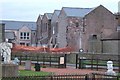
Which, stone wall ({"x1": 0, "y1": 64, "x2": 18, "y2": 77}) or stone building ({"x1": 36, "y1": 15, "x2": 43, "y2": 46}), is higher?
stone building ({"x1": 36, "y1": 15, "x2": 43, "y2": 46})

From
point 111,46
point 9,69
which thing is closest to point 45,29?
point 111,46

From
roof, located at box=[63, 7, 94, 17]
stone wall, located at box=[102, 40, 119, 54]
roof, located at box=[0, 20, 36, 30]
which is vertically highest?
roof, located at box=[63, 7, 94, 17]

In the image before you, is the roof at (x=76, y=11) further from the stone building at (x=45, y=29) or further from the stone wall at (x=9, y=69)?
the stone wall at (x=9, y=69)

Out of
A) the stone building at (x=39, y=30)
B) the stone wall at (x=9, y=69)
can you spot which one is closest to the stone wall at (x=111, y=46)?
the stone building at (x=39, y=30)

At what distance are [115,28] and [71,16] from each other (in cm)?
954

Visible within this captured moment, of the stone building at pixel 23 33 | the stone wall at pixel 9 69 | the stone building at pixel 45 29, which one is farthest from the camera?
the stone building at pixel 23 33

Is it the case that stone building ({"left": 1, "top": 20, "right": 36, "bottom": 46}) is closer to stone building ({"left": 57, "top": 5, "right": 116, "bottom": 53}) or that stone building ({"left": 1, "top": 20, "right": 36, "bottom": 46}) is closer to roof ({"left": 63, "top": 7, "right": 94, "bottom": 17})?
roof ({"left": 63, "top": 7, "right": 94, "bottom": 17})

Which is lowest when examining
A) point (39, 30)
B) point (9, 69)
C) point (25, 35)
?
point (9, 69)

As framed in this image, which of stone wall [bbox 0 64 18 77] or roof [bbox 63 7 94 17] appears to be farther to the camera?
roof [bbox 63 7 94 17]

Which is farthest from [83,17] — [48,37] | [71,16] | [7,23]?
[7,23]

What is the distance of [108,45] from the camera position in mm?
67000

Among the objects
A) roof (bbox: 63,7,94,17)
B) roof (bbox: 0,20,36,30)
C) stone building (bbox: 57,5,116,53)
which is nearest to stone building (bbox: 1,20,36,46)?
roof (bbox: 0,20,36,30)

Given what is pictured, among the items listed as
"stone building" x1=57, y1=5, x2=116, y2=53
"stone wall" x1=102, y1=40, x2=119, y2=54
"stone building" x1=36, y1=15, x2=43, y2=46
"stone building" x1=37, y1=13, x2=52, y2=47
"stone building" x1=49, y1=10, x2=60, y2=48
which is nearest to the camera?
"stone wall" x1=102, y1=40, x2=119, y2=54

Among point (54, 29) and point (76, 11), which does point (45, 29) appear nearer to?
point (54, 29)
